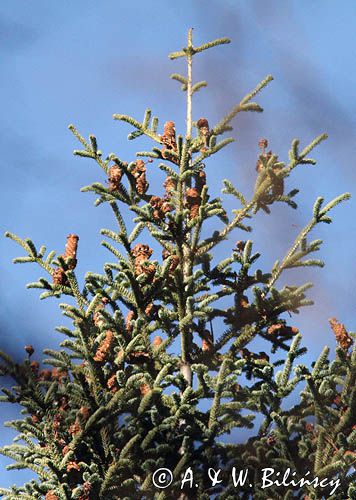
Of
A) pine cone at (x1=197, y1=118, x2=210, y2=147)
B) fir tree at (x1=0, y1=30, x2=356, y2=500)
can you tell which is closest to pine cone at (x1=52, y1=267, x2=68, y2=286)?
fir tree at (x1=0, y1=30, x2=356, y2=500)

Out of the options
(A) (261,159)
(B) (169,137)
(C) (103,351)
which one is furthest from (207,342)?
(B) (169,137)

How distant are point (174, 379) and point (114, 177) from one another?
2.66 m

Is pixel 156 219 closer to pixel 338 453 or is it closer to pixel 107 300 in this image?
pixel 107 300

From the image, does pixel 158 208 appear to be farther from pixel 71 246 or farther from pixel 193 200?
pixel 71 246

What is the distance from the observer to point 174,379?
834 cm

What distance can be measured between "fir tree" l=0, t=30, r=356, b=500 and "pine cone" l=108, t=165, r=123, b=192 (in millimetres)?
20

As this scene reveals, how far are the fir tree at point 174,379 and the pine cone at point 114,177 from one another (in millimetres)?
20

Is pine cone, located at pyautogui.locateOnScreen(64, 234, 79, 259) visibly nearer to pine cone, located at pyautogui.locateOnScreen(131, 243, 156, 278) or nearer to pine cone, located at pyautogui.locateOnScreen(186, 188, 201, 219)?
pine cone, located at pyautogui.locateOnScreen(131, 243, 156, 278)

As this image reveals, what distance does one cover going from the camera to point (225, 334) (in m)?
9.42

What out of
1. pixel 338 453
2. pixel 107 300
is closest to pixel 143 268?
pixel 107 300

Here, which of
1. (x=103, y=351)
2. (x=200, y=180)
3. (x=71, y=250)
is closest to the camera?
(x=103, y=351)

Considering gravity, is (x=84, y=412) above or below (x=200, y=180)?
below

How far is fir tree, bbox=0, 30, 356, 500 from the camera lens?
7.81 m

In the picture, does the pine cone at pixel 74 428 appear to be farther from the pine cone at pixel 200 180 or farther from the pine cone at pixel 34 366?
the pine cone at pixel 200 180
